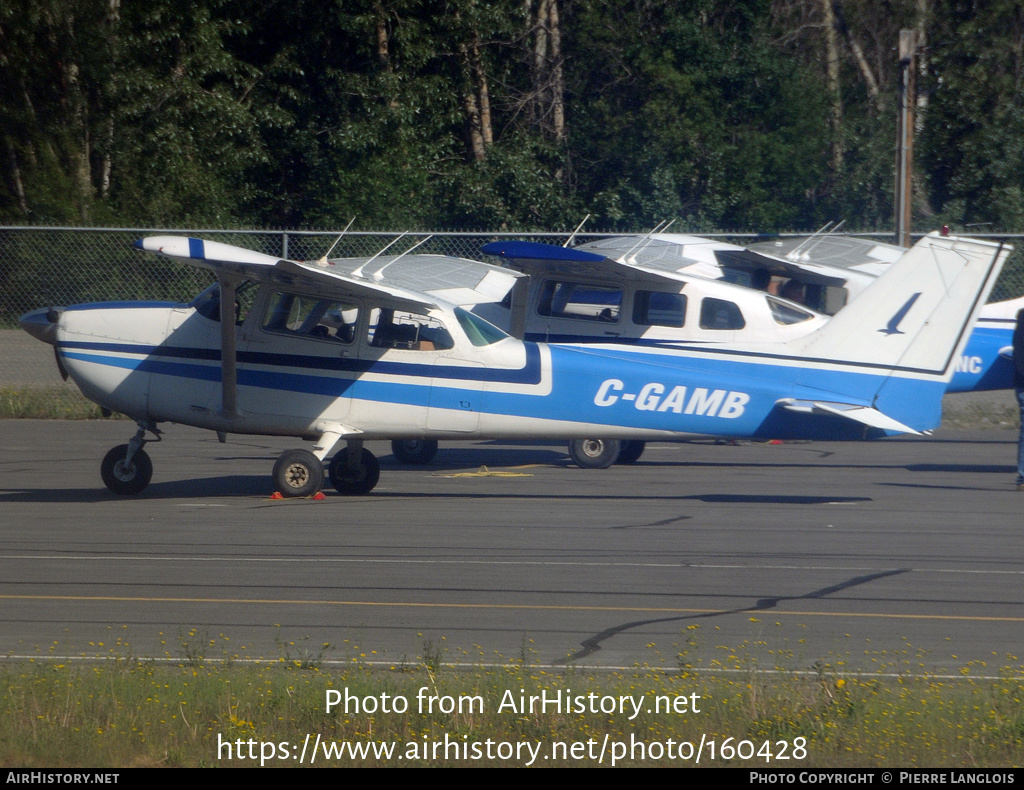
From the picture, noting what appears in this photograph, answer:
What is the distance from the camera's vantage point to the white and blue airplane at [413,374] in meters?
11.9

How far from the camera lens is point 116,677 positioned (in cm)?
563

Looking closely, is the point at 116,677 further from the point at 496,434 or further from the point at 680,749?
the point at 496,434

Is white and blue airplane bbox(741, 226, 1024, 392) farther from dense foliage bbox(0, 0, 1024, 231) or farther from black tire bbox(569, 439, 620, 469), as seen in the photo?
dense foliage bbox(0, 0, 1024, 231)

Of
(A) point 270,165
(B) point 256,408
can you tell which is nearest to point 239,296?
(B) point 256,408

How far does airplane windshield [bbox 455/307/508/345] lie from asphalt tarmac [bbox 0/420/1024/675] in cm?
153

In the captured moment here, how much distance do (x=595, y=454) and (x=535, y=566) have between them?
5890 millimetres

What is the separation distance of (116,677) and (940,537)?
673 cm

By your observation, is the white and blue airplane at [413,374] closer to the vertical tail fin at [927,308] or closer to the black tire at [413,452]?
the vertical tail fin at [927,308]

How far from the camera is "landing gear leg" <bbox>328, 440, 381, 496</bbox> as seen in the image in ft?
41.0

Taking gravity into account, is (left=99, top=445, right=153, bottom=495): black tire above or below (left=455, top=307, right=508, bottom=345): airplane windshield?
below

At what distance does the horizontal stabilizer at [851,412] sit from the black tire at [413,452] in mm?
4769

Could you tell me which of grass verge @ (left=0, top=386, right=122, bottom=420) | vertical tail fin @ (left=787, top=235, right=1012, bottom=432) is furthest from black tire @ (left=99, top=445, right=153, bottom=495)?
grass verge @ (left=0, top=386, right=122, bottom=420)

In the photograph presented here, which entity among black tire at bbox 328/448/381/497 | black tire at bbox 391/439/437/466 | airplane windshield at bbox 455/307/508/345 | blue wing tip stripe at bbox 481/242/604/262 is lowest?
black tire at bbox 391/439/437/466

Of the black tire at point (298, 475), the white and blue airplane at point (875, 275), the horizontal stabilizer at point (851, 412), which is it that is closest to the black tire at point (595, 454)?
the horizontal stabilizer at point (851, 412)
